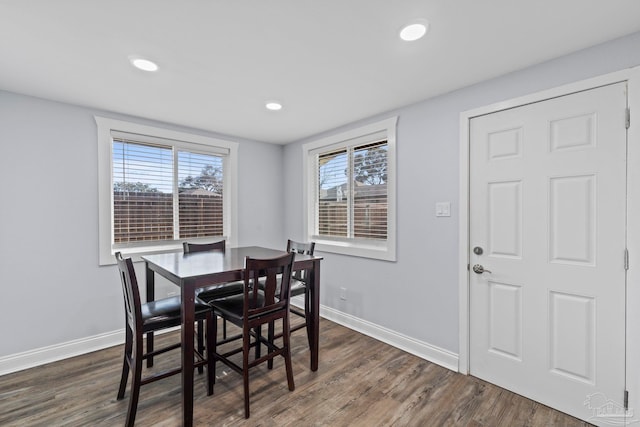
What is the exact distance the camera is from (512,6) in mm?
1432

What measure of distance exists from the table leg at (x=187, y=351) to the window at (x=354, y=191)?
188cm

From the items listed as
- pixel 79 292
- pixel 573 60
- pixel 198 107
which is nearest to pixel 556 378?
pixel 573 60

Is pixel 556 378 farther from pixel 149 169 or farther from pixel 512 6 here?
pixel 149 169

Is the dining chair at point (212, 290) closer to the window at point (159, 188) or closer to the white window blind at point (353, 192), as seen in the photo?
the window at point (159, 188)

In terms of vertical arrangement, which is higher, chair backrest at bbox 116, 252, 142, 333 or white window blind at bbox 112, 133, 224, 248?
white window blind at bbox 112, 133, 224, 248

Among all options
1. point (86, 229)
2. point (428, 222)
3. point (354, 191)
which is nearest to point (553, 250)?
point (428, 222)

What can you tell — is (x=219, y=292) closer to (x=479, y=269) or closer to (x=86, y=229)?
(x=86, y=229)

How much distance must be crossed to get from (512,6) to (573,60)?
0.77 m

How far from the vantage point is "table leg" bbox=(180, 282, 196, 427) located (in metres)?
1.69

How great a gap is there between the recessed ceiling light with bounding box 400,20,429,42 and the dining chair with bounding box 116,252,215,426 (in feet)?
6.84

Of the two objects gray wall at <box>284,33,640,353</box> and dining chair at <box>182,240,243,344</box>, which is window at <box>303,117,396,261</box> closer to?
gray wall at <box>284,33,640,353</box>

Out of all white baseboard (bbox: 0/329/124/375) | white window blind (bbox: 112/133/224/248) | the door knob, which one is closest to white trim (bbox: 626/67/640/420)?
the door knob

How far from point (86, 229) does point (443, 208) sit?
10.8ft

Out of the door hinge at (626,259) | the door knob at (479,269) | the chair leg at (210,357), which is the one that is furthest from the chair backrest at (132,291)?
the door hinge at (626,259)
